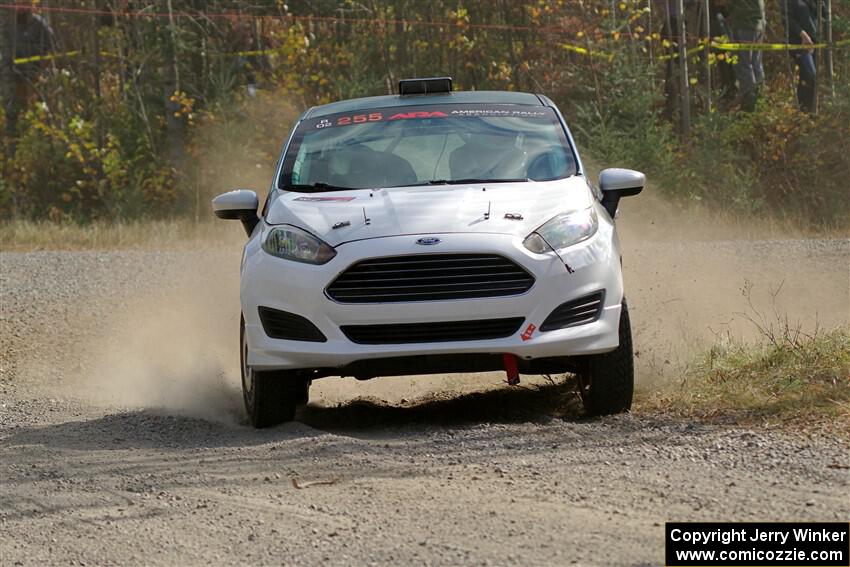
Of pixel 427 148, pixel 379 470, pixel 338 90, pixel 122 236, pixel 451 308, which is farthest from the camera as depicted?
pixel 338 90

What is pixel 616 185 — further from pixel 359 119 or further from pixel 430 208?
pixel 359 119

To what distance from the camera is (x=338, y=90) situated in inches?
1006

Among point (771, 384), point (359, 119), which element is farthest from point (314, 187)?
point (771, 384)

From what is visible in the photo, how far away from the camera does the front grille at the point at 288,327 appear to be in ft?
23.9

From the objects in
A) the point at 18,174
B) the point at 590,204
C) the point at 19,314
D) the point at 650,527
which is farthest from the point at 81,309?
the point at 18,174

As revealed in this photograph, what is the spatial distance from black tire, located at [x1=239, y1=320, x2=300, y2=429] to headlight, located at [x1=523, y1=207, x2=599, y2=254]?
154 cm

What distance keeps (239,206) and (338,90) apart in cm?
1749

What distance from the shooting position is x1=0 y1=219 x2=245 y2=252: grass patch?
2214 cm

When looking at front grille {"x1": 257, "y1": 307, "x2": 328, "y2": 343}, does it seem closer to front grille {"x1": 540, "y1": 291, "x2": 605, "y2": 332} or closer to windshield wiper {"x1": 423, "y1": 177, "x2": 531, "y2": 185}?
front grille {"x1": 540, "y1": 291, "x2": 605, "y2": 332}

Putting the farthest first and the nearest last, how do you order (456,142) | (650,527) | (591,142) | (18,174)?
(18,174)
(591,142)
(456,142)
(650,527)

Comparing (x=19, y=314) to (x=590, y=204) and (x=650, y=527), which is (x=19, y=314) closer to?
(x=590, y=204)

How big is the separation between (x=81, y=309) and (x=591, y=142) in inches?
387

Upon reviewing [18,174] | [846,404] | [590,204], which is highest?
[590,204]

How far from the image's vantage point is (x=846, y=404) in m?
7.15
